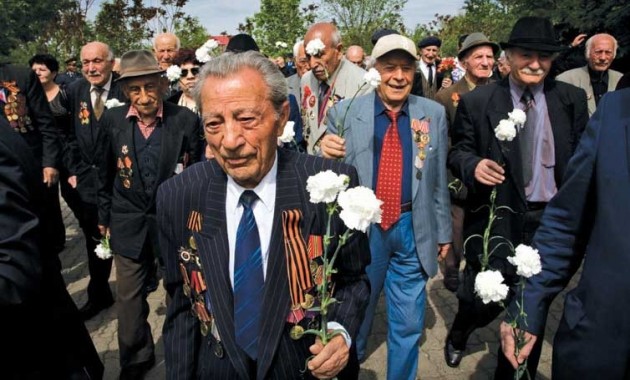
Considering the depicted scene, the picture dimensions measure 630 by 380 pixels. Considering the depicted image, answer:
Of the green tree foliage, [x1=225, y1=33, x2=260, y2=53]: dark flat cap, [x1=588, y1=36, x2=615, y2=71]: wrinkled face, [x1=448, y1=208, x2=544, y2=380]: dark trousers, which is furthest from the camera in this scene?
the green tree foliage

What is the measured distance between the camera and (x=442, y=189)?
3689 millimetres

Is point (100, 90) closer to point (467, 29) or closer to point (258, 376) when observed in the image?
point (258, 376)

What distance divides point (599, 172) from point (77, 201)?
5.65 meters

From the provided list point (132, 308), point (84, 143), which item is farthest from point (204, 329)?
point (84, 143)

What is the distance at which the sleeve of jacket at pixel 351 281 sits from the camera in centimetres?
203

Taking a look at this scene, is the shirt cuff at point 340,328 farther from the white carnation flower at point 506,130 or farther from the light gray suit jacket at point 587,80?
the light gray suit jacket at point 587,80

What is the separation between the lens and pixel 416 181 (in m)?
3.54

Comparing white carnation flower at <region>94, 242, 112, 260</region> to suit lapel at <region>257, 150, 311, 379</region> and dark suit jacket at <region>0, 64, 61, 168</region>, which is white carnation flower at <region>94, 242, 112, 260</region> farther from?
suit lapel at <region>257, 150, 311, 379</region>

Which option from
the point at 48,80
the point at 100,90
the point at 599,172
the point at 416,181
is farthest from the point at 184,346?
the point at 48,80

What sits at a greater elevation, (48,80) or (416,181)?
(48,80)

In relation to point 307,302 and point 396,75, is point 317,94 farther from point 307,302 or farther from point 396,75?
point 307,302

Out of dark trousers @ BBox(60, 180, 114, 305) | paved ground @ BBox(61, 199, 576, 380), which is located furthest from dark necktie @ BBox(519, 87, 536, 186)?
dark trousers @ BBox(60, 180, 114, 305)

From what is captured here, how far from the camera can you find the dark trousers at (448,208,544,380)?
3.43 m

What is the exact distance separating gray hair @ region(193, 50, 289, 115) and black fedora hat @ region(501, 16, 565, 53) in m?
2.21
